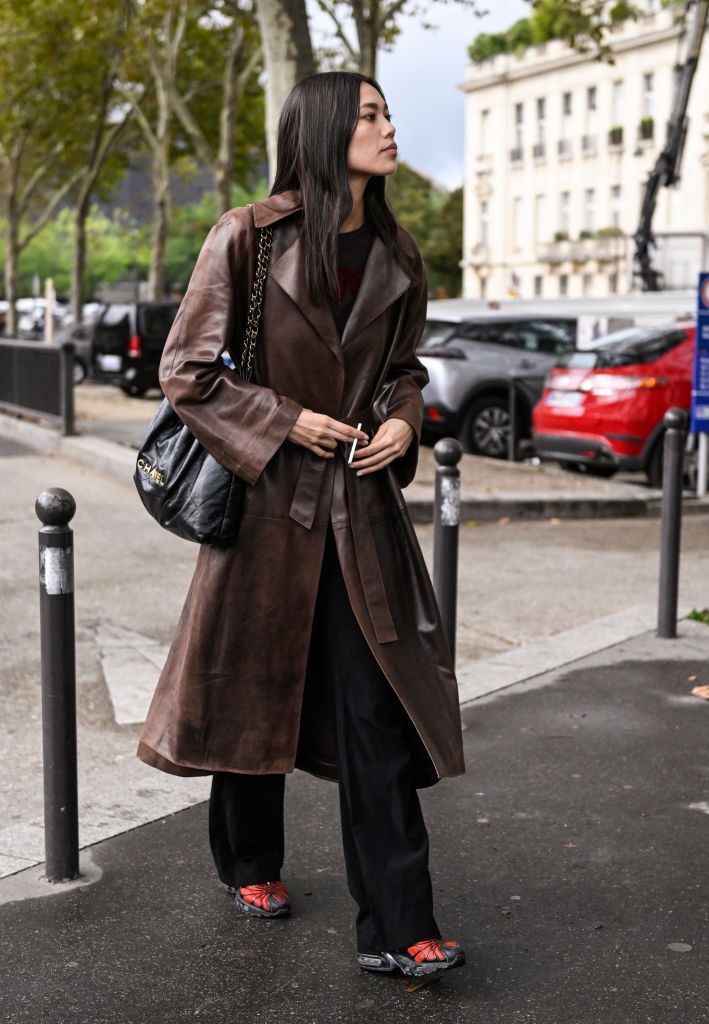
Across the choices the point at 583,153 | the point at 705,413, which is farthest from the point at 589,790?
the point at 583,153

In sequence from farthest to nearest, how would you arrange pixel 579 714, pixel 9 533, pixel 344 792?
pixel 9 533, pixel 579 714, pixel 344 792

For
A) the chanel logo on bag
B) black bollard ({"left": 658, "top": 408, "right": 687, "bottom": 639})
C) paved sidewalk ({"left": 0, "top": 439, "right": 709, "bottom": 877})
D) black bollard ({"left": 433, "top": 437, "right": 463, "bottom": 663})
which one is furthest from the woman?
black bollard ({"left": 658, "top": 408, "right": 687, "bottom": 639})

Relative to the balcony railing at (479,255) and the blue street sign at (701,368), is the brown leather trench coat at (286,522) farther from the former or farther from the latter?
the balcony railing at (479,255)

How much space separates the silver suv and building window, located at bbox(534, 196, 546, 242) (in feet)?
186

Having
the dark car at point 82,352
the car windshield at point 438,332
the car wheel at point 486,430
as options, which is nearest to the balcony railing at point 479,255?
the dark car at point 82,352

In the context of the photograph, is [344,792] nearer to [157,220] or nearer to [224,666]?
[224,666]

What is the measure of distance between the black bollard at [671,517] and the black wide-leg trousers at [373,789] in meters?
3.43

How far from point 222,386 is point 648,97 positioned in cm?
6425

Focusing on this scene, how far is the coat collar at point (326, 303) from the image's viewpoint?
10.2 ft

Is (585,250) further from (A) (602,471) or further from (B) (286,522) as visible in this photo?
(B) (286,522)

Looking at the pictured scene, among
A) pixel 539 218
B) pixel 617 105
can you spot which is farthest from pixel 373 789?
pixel 539 218

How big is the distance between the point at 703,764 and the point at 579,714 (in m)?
0.67

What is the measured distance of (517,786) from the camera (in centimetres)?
453

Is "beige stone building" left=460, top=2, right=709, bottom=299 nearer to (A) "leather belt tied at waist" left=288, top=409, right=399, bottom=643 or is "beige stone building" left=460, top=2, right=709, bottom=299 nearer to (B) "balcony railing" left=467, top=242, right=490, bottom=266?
(B) "balcony railing" left=467, top=242, right=490, bottom=266
